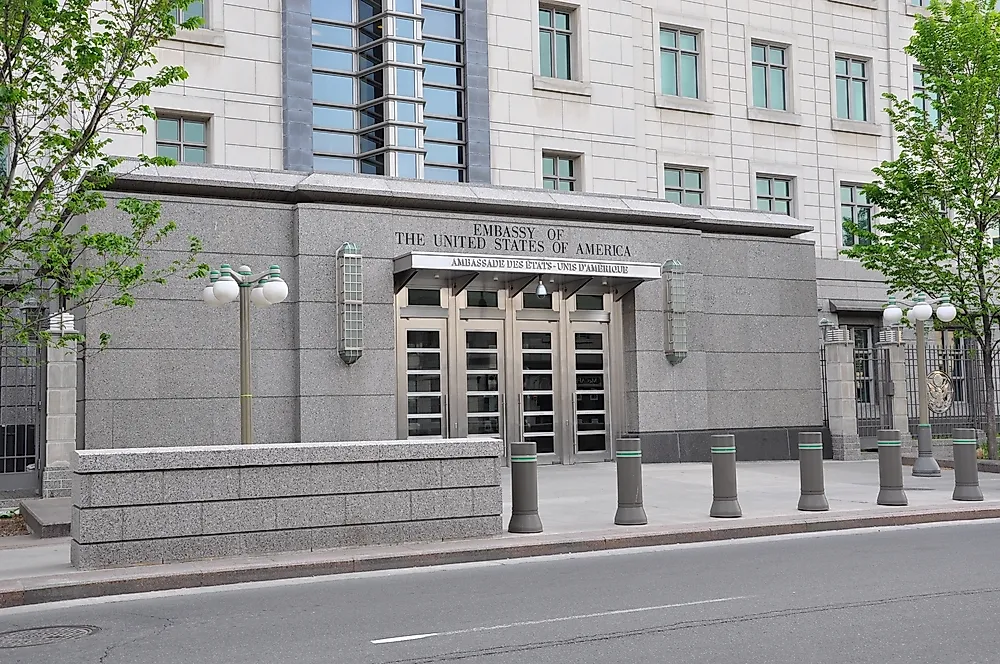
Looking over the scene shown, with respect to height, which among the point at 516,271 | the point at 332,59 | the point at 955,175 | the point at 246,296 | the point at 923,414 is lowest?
the point at 923,414

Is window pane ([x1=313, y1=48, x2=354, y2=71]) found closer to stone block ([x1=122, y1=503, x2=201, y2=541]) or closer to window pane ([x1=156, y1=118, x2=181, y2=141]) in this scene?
window pane ([x1=156, y1=118, x2=181, y2=141])

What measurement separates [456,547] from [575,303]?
1143 cm

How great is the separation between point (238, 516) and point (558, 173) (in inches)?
658

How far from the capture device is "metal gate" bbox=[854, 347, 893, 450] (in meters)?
25.0

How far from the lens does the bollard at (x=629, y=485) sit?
12914mm

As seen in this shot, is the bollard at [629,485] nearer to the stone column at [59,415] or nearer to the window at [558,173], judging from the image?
the stone column at [59,415]

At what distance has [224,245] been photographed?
18719mm

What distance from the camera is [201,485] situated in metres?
10.7

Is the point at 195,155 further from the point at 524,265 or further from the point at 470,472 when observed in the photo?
the point at 470,472

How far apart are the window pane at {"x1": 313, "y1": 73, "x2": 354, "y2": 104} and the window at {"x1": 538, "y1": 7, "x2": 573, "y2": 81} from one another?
16.4 ft

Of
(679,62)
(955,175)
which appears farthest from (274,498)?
(679,62)

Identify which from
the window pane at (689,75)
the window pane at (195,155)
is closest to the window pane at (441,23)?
the window pane at (195,155)

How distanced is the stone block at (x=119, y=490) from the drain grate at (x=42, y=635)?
2.13 meters

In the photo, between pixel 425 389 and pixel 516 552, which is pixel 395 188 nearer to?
pixel 425 389
